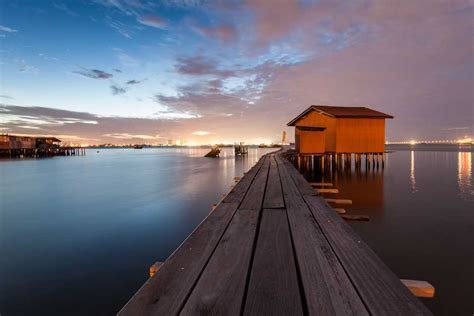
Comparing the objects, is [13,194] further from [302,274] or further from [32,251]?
[302,274]

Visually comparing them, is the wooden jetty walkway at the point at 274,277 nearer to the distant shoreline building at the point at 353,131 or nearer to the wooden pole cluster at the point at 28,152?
the distant shoreline building at the point at 353,131

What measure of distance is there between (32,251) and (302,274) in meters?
9.46

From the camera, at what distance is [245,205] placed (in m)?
4.62

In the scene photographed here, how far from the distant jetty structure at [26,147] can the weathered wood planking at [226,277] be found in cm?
8185

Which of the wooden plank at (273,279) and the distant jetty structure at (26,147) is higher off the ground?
the distant jetty structure at (26,147)

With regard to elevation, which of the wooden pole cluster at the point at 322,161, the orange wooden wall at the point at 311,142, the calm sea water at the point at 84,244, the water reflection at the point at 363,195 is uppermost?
the orange wooden wall at the point at 311,142

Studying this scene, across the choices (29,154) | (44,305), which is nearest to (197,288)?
(44,305)

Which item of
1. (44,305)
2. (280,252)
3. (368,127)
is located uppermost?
(368,127)

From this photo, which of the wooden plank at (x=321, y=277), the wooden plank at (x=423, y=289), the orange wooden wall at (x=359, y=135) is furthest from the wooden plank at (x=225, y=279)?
the orange wooden wall at (x=359, y=135)

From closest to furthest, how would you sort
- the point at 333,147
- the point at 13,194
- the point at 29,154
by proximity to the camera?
1. the point at 13,194
2. the point at 333,147
3. the point at 29,154

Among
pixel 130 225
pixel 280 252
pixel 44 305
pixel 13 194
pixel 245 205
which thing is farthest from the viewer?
pixel 13 194

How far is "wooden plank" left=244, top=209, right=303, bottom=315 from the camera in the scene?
1.63 metres

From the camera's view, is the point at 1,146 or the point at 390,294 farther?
the point at 1,146

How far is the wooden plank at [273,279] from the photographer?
64.1 inches
